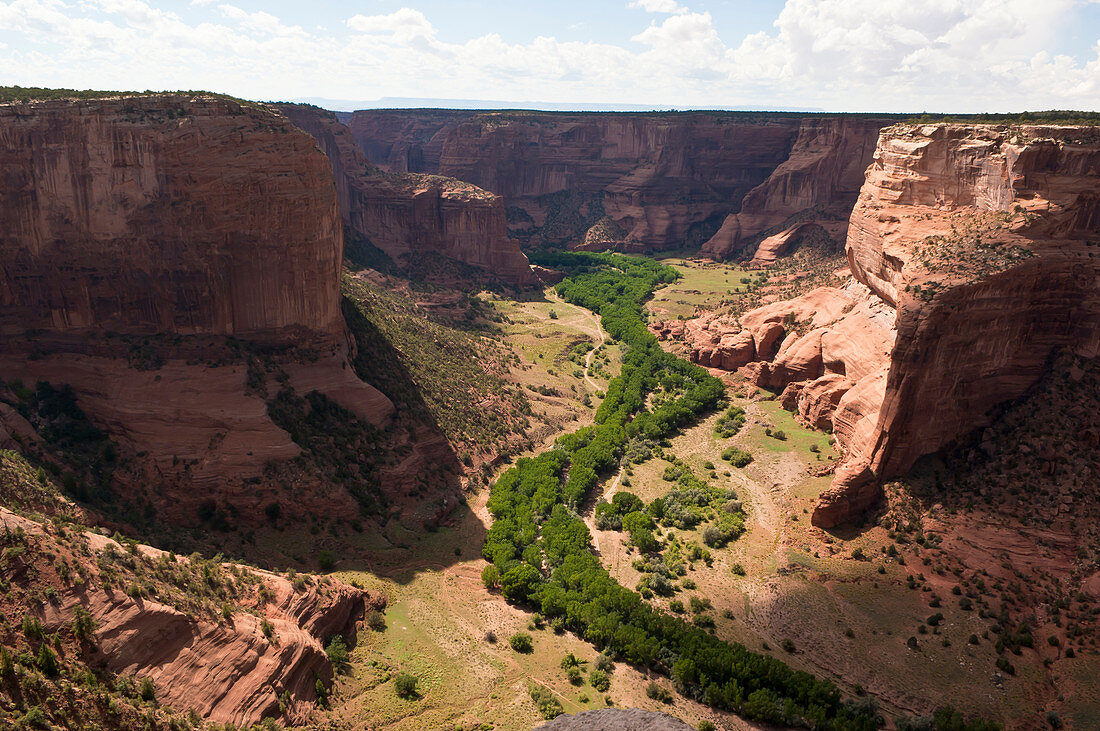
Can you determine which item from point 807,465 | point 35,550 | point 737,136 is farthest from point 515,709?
point 737,136

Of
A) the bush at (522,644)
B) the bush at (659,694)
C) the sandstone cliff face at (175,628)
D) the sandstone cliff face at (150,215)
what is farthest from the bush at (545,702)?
the sandstone cliff face at (150,215)

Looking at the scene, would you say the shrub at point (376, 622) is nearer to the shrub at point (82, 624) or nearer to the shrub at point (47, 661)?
the shrub at point (82, 624)

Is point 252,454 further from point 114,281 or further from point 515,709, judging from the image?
point 515,709

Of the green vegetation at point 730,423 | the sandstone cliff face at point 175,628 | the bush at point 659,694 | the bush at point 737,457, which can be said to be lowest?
the bush at point 659,694

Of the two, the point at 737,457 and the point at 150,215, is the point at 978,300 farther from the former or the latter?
the point at 150,215

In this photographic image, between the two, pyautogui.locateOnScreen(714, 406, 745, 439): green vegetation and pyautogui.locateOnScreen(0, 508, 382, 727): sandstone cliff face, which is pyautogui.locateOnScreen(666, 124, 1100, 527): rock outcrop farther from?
pyautogui.locateOnScreen(0, 508, 382, 727): sandstone cliff face

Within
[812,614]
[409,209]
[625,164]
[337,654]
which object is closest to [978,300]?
[812,614]
